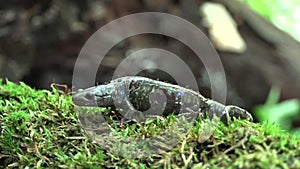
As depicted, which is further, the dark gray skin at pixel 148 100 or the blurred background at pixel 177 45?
the blurred background at pixel 177 45

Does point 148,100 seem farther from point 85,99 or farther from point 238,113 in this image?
point 238,113

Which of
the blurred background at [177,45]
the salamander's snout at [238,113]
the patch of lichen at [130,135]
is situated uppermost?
the blurred background at [177,45]

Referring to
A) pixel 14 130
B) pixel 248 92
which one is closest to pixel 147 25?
pixel 248 92

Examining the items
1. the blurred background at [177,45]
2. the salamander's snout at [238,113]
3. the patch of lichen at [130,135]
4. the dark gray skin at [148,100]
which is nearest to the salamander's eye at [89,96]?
the dark gray skin at [148,100]

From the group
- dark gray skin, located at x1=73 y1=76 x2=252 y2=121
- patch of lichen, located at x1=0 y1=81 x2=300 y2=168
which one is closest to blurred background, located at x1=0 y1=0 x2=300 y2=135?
dark gray skin, located at x1=73 y1=76 x2=252 y2=121

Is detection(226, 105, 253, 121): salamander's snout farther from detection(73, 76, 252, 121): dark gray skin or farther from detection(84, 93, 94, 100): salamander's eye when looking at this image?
detection(84, 93, 94, 100): salamander's eye

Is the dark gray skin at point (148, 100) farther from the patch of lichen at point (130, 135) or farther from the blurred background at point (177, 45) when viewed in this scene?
the blurred background at point (177, 45)
